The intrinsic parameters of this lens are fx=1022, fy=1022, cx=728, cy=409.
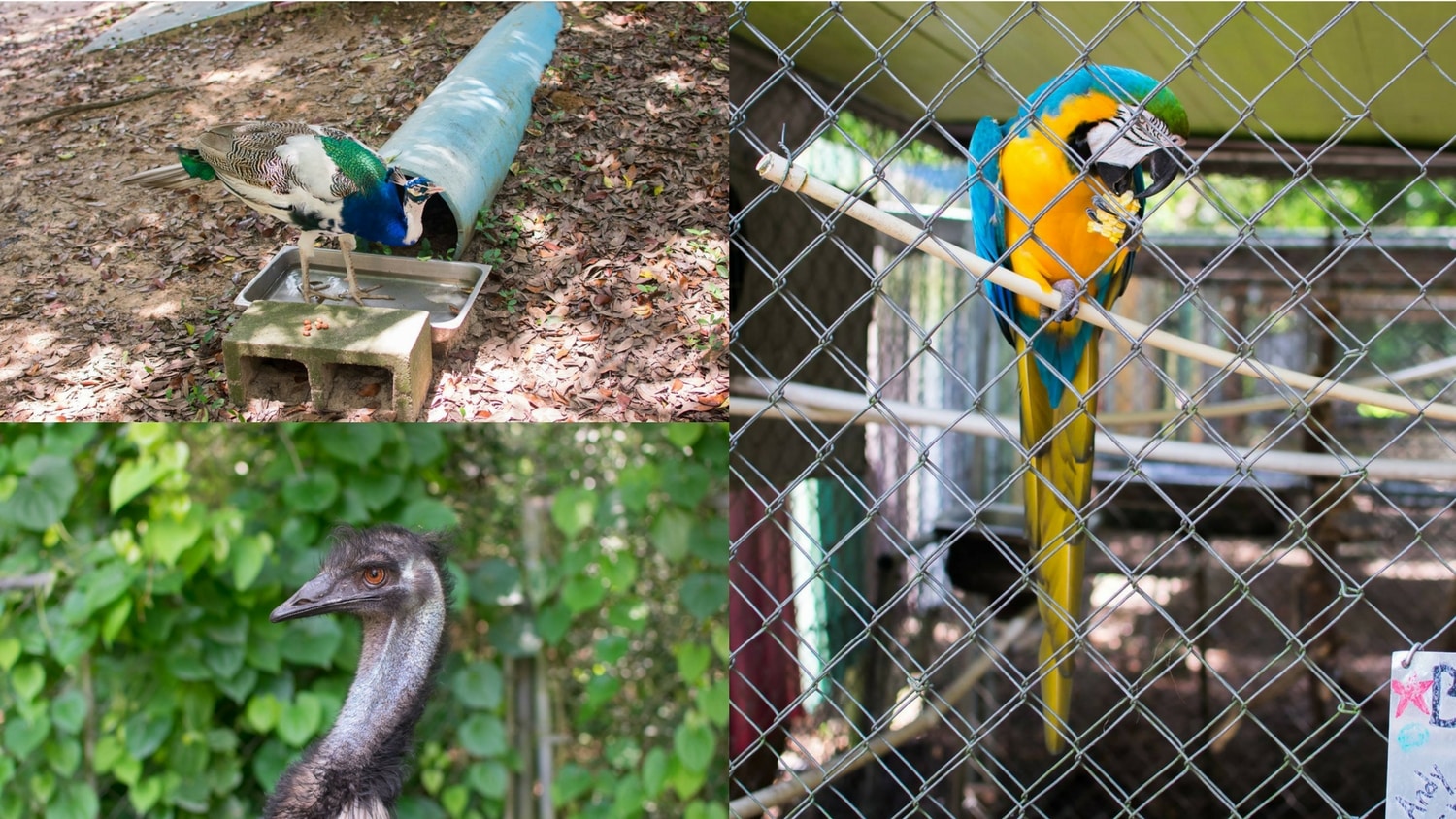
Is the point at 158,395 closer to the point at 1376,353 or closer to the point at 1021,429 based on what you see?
the point at 1021,429

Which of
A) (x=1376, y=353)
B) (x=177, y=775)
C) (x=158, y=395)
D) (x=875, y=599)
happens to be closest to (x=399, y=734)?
(x=158, y=395)

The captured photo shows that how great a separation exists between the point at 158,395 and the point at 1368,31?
2348 millimetres

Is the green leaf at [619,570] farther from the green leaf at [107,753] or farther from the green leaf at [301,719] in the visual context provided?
the green leaf at [107,753]

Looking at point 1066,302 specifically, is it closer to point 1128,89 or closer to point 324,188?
point 1128,89

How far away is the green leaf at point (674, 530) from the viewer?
230 centimetres

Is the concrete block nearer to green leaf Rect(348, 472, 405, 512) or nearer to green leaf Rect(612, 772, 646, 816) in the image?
green leaf Rect(348, 472, 405, 512)

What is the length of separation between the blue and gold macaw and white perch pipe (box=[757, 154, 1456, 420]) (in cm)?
8

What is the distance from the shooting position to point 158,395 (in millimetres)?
1514

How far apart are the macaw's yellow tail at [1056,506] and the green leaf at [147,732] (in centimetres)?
187

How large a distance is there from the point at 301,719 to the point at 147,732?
14.5 inches

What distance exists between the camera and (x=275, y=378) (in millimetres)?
1500

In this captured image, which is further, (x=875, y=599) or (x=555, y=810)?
(x=875, y=599)

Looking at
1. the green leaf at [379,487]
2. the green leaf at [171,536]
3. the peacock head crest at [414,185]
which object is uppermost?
the peacock head crest at [414,185]

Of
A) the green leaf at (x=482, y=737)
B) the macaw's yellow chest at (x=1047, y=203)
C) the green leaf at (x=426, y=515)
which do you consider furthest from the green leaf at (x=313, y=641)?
the macaw's yellow chest at (x=1047, y=203)
